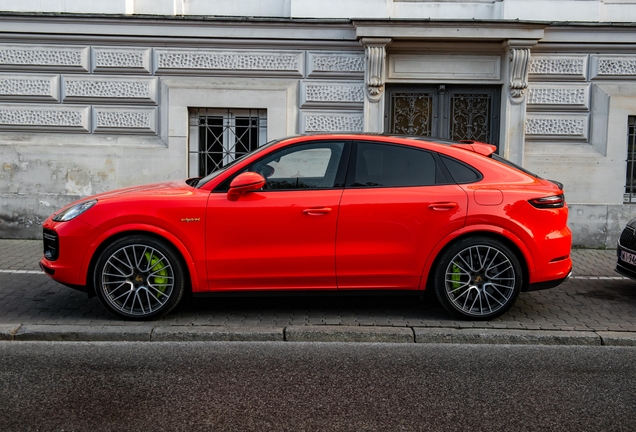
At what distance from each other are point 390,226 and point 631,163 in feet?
24.4

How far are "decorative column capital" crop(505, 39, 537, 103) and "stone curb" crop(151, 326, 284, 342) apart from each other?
7.30 metres

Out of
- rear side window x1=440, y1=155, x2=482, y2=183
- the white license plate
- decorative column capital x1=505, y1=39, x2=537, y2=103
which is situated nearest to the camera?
rear side window x1=440, y1=155, x2=482, y2=183

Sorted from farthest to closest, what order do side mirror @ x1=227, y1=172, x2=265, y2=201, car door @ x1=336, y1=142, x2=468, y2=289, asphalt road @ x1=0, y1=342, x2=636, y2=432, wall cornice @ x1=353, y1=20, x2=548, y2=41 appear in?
1. wall cornice @ x1=353, y1=20, x2=548, y2=41
2. car door @ x1=336, y1=142, x2=468, y2=289
3. side mirror @ x1=227, y1=172, x2=265, y2=201
4. asphalt road @ x1=0, y1=342, x2=636, y2=432

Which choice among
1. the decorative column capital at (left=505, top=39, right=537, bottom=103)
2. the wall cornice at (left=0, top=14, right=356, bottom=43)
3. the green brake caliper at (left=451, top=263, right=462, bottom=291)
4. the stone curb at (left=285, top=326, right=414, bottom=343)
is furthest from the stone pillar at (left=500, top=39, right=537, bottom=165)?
the stone curb at (left=285, top=326, right=414, bottom=343)

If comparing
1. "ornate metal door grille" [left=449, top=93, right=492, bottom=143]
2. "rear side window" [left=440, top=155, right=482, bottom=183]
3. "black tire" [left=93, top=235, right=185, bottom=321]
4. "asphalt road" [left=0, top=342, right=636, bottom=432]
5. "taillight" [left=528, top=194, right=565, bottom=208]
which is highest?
"ornate metal door grille" [left=449, top=93, right=492, bottom=143]

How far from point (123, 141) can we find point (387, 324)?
706 centimetres

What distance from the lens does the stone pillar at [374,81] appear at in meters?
11.9

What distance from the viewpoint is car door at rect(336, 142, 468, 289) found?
6.51 meters

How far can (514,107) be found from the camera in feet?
39.7

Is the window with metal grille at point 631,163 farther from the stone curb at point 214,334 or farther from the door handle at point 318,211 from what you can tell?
the stone curb at point 214,334

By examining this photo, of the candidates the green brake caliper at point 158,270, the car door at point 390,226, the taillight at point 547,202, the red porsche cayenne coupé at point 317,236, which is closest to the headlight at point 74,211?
the red porsche cayenne coupé at point 317,236

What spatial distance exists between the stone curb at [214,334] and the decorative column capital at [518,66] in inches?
287

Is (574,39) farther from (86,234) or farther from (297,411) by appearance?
(297,411)

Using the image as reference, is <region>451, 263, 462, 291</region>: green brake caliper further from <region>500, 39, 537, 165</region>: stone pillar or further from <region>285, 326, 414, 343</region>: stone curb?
<region>500, 39, 537, 165</region>: stone pillar
